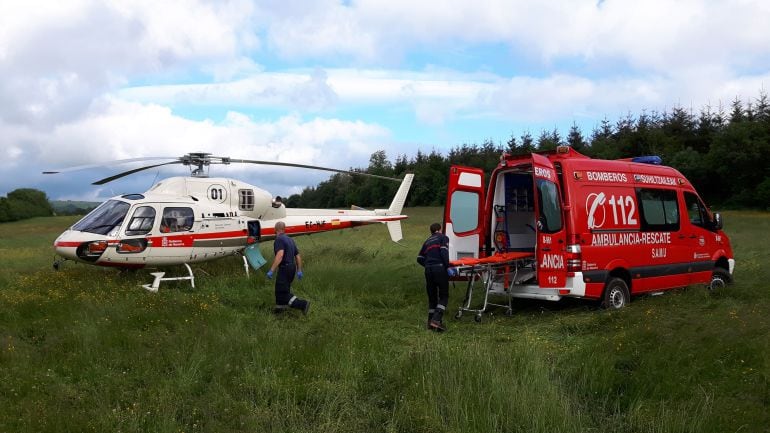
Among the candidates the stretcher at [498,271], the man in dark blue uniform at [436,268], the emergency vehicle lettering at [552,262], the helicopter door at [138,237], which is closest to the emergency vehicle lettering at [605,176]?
the emergency vehicle lettering at [552,262]

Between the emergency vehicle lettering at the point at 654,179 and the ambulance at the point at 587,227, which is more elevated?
the emergency vehicle lettering at the point at 654,179

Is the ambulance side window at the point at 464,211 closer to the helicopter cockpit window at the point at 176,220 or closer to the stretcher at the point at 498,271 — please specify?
the stretcher at the point at 498,271

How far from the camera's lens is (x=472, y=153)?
71.2m

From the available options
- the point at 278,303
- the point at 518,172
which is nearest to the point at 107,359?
the point at 278,303

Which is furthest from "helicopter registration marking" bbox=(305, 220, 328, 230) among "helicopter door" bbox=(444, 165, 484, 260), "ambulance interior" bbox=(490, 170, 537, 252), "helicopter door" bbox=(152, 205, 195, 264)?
"ambulance interior" bbox=(490, 170, 537, 252)

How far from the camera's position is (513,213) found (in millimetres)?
10703

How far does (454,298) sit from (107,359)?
6.61 meters

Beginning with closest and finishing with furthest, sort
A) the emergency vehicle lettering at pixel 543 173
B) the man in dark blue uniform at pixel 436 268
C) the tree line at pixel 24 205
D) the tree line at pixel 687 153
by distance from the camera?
1. the emergency vehicle lettering at pixel 543 173
2. the man in dark blue uniform at pixel 436 268
3. the tree line at pixel 687 153
4. the tree line at pixel 24 205

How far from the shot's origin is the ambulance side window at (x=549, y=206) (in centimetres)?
910

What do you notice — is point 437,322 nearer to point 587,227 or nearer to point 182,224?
point 587,227

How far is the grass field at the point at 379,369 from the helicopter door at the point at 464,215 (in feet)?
4.61

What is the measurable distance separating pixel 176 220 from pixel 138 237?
2.82 feet

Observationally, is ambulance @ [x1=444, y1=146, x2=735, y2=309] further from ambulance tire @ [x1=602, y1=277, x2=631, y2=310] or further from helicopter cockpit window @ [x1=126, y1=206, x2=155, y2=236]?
helicopter cockpit window @ [x1=126, y1=206, x2=155, y2=236]

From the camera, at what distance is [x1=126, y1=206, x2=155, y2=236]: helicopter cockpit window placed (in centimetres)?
1176
